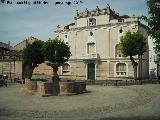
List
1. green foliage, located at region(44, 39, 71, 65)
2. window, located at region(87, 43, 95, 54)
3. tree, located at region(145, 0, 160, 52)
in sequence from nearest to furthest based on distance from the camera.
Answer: tree, located at region(145, 0, 160, 52)
green foliage, located at region(44, 39, 71, 65)
window, located at region(87, 43, 95, 54)

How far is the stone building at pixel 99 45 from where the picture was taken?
47.0m

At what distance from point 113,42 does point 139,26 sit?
510cm

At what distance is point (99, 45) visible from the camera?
49906 millimetres

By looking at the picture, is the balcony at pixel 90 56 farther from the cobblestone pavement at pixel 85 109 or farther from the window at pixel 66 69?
the cobblestone pavement at pixel 85 109

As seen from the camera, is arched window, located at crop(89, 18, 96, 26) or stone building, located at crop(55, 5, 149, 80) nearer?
stone building, located at crop(55, 5, 149, 80)

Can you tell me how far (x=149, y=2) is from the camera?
14.0 m

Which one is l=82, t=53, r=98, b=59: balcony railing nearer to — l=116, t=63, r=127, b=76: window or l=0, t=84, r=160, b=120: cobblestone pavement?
l=116, t=63, r=127, b=76: window

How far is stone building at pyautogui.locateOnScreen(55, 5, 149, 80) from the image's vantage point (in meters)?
47.0

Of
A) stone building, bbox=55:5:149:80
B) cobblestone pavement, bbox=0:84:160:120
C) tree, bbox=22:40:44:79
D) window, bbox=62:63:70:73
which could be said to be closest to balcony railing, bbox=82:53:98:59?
stone building, bbox=55:5:149:80

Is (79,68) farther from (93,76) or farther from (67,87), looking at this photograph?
(67,87)

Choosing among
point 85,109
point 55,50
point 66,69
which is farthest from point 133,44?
point 85,109

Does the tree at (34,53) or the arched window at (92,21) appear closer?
the tree at (34,53)

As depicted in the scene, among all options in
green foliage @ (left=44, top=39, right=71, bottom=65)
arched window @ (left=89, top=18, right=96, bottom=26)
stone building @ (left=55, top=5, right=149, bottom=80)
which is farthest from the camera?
arched window @ (left=89, top=18, right=96, bottom=26)

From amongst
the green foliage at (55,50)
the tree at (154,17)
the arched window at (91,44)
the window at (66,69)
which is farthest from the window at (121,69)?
the tree at (154,17)
